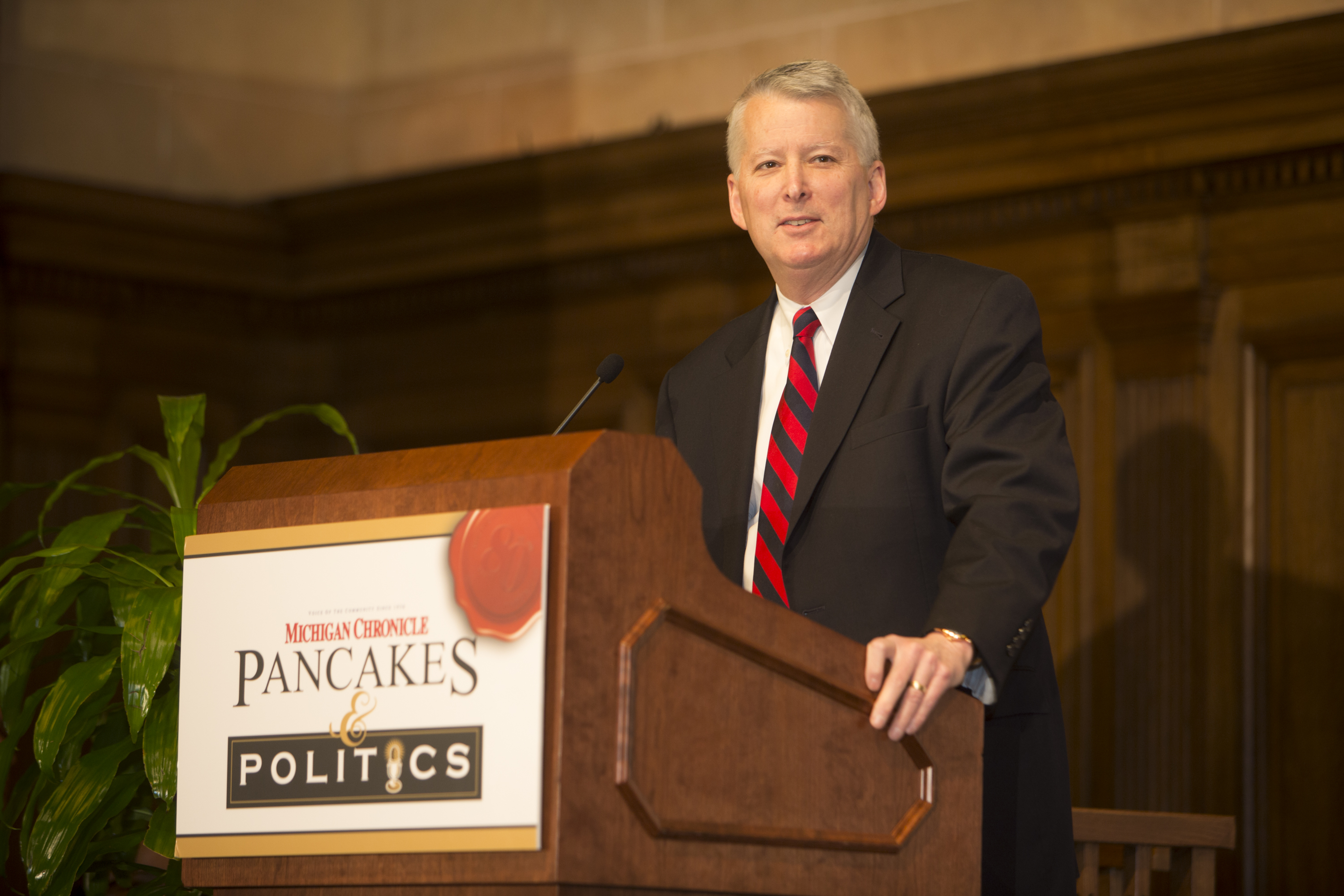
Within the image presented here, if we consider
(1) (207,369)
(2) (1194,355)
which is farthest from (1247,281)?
(1) (207,369)

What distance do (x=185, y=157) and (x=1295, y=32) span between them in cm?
356

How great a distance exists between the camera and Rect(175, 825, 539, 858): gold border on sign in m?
1.33

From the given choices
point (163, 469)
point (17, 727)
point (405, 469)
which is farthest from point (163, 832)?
point (405, 469)

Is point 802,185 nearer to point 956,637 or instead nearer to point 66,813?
point 956,637

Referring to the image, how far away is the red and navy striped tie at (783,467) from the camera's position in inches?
76.2

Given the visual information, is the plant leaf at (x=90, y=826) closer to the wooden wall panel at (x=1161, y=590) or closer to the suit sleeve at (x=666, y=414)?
the suit sleeve at (x=666, y=414)

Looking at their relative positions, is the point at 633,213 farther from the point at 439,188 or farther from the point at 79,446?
the point at 79,446

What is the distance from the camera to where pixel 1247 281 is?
4098 millimetres

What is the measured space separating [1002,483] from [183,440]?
1.83 meters

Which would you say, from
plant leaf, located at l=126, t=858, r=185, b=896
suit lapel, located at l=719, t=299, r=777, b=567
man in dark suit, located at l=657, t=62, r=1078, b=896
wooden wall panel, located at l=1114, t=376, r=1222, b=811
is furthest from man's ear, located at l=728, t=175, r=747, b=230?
wooden wall panel, located at l=1114, t=376, r=1222, b=811

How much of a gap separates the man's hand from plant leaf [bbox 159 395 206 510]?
1.82 m

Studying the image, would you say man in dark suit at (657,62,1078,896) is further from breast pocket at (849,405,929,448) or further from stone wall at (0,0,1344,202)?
stone wall at (0,0,1344,202)

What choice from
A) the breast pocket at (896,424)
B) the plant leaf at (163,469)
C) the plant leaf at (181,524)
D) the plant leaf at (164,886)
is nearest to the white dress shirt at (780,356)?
the breast pocket at (896,424)

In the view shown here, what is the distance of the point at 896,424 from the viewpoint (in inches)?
74.9
